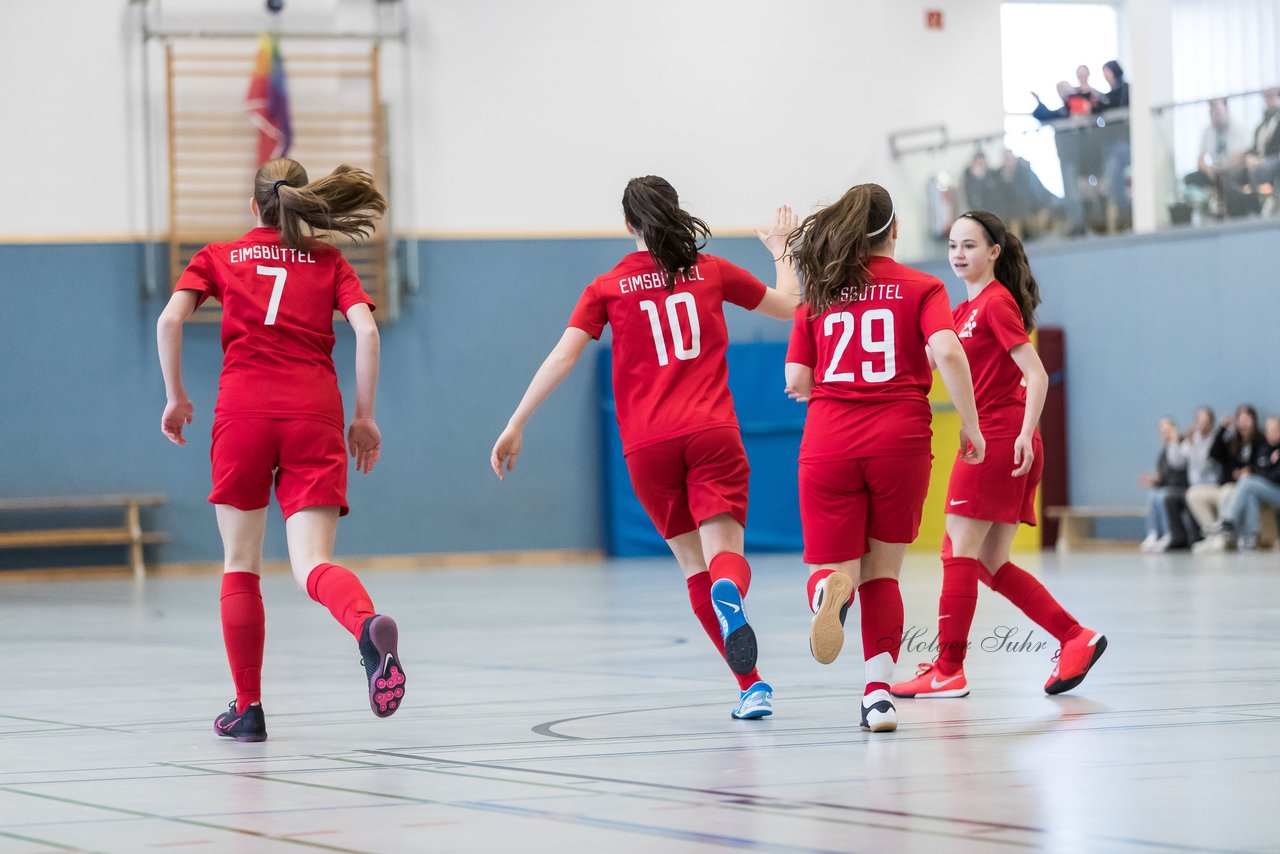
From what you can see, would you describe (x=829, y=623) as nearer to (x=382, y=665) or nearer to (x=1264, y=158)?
(x=382, y=665)

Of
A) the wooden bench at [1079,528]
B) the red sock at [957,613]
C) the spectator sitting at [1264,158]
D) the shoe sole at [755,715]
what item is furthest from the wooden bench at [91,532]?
the shoe sole at [755,715]

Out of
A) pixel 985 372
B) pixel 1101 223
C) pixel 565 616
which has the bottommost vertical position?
pixel 565 616

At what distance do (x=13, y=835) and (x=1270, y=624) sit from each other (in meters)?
6.29

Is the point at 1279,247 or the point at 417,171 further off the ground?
the point at 417,171

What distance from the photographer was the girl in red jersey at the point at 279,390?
16.7 feet

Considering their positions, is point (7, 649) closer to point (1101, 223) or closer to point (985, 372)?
point (985, 372)

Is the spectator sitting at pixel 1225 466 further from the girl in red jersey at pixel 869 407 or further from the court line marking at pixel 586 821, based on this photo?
the court line marking at pixel 586 821

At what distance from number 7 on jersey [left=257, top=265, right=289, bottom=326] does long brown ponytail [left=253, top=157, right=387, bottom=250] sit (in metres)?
0.09

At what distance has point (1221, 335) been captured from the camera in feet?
54.9

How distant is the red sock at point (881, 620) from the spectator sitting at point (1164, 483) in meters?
12.0

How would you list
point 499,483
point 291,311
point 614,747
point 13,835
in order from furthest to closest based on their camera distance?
point 499,483 < point 291,311 < point 614,747 < point 13,835

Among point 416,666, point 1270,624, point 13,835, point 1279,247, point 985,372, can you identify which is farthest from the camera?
point 1279,247

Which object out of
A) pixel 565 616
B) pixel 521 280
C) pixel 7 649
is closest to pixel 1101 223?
pixel 521 280

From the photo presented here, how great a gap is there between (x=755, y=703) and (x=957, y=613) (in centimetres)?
91
